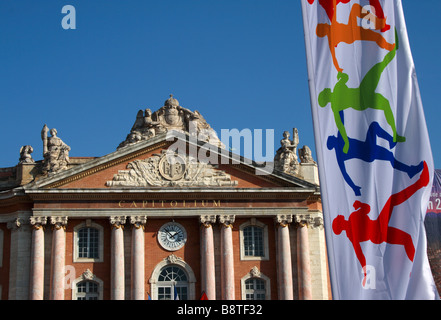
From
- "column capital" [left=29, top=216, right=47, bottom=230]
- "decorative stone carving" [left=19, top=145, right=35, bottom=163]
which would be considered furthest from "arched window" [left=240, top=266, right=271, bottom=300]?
"decorative stone carving" [left=19, top=145, right=35, bottom=163]

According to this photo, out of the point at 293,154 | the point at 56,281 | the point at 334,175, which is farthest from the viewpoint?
the point at 293,154

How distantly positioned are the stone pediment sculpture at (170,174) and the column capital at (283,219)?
2.77 m

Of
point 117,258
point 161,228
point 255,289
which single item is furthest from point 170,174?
point 255,289

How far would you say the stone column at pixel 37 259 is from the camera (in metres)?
35.8

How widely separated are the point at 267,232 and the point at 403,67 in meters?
26.2

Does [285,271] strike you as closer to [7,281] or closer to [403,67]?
[7,281]

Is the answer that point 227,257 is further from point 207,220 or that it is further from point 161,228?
point 161,228

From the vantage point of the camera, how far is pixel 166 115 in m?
40.3

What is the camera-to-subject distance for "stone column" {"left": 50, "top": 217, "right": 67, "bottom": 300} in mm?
35656

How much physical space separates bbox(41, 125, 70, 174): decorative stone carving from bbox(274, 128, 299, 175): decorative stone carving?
11.1 meters

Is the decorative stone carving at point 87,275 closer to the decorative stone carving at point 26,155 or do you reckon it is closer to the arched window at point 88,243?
the arched window at point 88,243

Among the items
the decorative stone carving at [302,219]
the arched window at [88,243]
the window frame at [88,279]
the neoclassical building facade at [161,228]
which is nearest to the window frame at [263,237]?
the neoclassical building facade at [161,228]

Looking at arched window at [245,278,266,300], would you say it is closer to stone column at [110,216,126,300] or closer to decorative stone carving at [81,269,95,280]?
stone column at [110,216,126,300]
